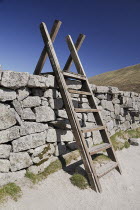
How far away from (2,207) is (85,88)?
3815 millimetres

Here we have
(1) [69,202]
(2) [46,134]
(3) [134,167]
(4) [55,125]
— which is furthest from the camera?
(3) [134,167]

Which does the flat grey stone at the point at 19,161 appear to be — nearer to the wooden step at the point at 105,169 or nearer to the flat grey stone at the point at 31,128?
the flat grey stone at the point at 31,128

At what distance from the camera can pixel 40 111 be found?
4.34 meters

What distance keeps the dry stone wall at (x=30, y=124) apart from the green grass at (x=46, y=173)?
0.31 feet

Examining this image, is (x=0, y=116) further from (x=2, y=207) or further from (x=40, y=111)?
(x=2, y=207)

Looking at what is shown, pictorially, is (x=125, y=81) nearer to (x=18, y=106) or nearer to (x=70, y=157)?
(x=70, y=157)

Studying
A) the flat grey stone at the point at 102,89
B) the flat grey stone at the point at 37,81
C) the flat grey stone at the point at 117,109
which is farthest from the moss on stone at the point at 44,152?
the flat grey stone at the point at 117,109

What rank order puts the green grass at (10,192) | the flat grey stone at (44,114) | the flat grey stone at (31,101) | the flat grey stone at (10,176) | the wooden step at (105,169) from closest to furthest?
the green grass at (10,192) < the flat grey stone at (10,176) < the wooden step at (105,169) < the flat grey stone at (31,101) < the flat grey stone at (44,114)

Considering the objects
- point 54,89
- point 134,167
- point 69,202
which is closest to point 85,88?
point 54,89

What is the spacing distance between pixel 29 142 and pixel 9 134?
0.54m

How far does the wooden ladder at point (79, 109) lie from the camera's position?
3789 mm

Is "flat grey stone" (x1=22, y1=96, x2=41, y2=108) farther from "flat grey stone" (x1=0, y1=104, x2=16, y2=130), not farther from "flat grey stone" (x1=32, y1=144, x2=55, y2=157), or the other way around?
"flat grey stone" (x1=32, y1=144, x2=55, y2=157)

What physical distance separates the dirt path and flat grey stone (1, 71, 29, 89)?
224cm

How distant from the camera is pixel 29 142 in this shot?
393 centimetres
